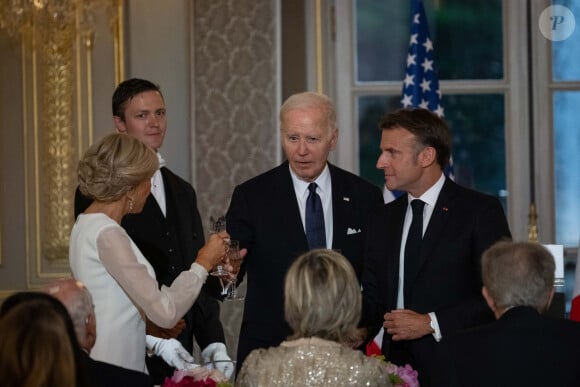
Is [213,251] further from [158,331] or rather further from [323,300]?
[323,300]

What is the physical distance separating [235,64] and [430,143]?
2.85 m

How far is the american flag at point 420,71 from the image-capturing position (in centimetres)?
700

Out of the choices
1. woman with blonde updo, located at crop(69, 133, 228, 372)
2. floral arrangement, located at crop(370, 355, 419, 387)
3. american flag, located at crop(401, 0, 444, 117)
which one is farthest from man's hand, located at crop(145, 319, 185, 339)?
american flag, located at crop(401, 0, 444, 117)

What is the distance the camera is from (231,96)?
6.79 metres

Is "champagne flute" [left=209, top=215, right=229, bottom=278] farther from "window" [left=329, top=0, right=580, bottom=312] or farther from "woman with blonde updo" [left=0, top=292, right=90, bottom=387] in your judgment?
"window" [left=329, top=0, right=580, bottom=312]

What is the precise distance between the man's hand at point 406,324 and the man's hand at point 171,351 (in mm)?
674

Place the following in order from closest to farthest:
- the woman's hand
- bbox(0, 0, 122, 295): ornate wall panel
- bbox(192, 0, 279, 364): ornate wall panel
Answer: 1. the woman's hand
2. bbox(192, 0, 279, 364): ornate wall panel
3. bbox(0, 0, 122, 295): ornate wall panel

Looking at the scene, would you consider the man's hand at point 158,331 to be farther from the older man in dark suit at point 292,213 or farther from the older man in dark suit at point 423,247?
the older man in dark suit at point 423,247

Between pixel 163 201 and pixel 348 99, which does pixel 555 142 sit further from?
pixel 163 201

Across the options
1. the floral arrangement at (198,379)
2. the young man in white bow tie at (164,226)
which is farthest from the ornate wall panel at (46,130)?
the floral arrangement at (198,379)

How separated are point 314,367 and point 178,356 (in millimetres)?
1014

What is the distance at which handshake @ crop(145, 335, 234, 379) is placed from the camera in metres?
3.58

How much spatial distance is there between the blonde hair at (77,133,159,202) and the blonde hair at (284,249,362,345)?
2.99 feet

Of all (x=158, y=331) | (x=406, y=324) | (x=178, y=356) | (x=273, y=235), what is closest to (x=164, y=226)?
(x=273, y=235)
